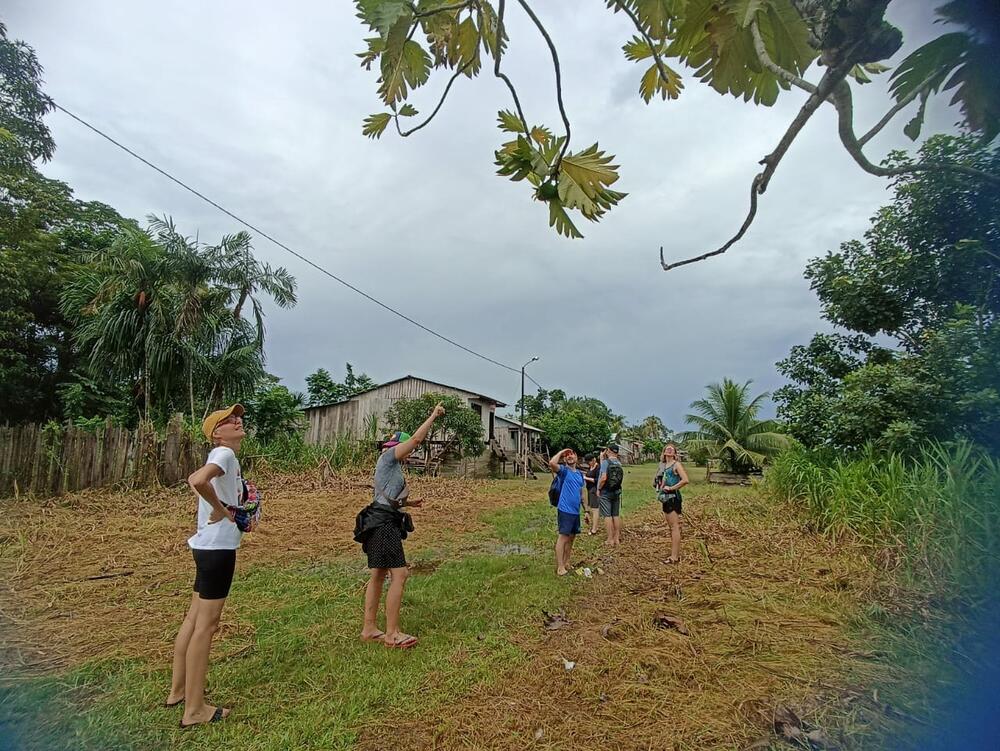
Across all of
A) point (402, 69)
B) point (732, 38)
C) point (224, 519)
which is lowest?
point (224, 519)

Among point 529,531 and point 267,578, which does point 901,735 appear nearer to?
point 267,578

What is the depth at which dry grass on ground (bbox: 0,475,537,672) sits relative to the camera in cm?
382

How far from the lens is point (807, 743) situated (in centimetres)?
195

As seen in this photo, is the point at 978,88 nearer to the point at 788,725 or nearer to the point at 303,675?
the point at 788,725

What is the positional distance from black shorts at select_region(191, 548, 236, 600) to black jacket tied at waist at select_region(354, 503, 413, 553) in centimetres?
103

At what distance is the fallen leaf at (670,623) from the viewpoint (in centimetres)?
363

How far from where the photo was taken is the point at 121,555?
6324mm

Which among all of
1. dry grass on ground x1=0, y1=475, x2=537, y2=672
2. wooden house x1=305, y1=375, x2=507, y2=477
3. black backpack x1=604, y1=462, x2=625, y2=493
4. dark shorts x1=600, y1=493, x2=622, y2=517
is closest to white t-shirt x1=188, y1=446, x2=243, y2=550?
dry grass on ground x1=0, y1=475, x2=537, y2=672

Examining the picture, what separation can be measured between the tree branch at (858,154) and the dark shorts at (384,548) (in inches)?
136

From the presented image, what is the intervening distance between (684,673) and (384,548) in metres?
2.08

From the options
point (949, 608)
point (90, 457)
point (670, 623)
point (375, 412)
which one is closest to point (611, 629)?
point (670, 623)

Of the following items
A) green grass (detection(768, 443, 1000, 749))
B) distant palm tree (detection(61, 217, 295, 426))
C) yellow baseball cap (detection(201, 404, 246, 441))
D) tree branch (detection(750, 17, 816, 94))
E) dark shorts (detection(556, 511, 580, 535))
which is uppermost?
distant palm tree (detection(61, 217, 295, 426))

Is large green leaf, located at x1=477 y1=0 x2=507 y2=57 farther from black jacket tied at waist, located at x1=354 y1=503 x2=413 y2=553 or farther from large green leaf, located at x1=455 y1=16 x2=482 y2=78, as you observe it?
black jacket tied at waist, located at x1=354 y1=503 x2=413 y2=553

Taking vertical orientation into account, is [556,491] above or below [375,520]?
above
